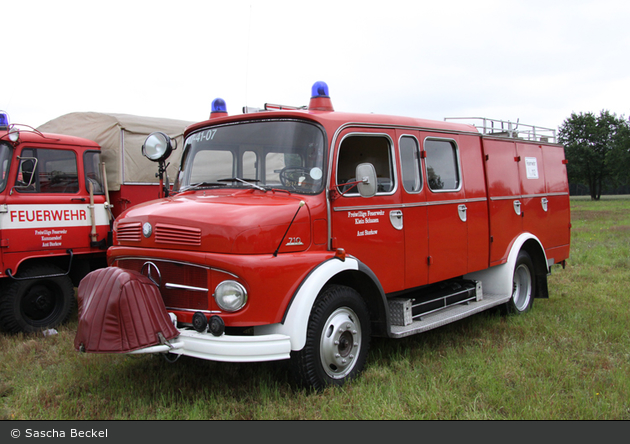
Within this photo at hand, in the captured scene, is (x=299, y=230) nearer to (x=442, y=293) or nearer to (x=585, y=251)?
(x=442, y=293)

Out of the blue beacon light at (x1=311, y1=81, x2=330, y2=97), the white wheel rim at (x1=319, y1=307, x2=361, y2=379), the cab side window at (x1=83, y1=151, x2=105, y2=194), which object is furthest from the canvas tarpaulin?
the white wheel rim at (x1=319, y1=307, x2=361, y2=379)

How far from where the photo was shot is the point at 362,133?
4.86m

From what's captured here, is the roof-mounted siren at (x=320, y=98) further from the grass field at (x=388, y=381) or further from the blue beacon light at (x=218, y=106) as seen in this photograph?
the grass field at (x=388, y=381)

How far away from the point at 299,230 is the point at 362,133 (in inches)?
49.7

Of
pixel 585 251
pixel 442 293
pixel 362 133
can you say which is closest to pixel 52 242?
pixel 362 133

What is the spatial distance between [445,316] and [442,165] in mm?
1681

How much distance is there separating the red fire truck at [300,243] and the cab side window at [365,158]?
1 cm

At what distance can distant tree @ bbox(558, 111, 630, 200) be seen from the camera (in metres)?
53.9

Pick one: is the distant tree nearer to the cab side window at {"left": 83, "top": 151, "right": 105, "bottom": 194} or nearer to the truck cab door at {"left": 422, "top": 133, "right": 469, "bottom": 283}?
the truck cab door at {"left": 422, "top": 133, "right": 469, "bottom": 283}

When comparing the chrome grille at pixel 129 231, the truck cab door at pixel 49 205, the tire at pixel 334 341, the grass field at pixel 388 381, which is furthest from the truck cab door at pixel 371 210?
the truck cab door at pixel 49 205

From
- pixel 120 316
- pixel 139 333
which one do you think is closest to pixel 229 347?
pixel 139 333

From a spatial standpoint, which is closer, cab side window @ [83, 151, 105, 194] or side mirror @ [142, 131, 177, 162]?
side mirror @ [142, 131, 177, 162]

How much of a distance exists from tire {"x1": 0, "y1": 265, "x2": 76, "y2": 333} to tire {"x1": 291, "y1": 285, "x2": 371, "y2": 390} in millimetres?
4056

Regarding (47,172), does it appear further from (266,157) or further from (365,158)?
(365,158)
